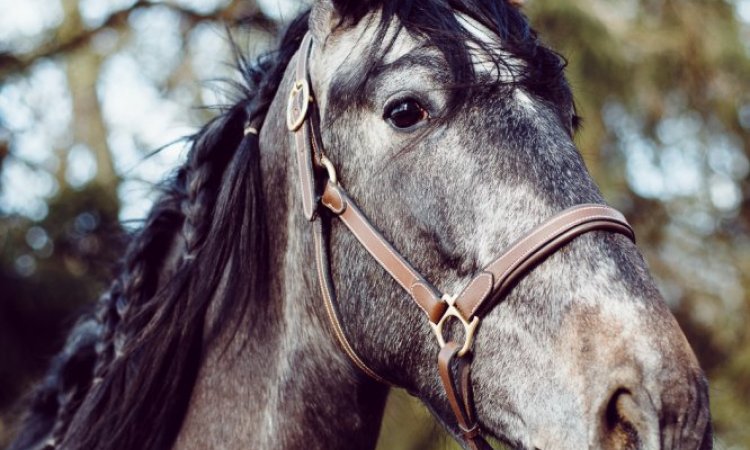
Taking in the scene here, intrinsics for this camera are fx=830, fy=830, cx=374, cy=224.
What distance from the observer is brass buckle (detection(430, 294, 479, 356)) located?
1.85 metres

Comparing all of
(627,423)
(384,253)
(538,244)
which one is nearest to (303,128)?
(384,253)

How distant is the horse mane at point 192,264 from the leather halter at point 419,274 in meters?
0.22

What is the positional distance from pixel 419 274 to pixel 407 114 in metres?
0.39

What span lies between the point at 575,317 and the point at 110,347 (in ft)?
4.78

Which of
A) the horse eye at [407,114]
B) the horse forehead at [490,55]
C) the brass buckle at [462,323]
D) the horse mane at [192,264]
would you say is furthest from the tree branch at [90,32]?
the brass buckle at [462,323]

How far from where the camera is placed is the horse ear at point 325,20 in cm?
226

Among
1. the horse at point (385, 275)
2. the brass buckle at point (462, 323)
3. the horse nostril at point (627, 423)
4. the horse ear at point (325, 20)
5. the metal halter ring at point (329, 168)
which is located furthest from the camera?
the horse ear at point (325, 20)

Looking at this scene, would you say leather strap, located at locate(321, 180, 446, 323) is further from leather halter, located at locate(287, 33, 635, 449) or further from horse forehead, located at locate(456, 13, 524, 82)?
horse forehead, located at locate(456, 13, 524, 82)

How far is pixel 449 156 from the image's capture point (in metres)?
1.94

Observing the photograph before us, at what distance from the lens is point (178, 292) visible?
2381 mm

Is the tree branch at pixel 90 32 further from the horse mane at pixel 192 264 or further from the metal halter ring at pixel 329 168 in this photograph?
the metal halter ring at pixel 329 168

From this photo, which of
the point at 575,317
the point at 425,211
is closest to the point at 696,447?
the point at 575,317

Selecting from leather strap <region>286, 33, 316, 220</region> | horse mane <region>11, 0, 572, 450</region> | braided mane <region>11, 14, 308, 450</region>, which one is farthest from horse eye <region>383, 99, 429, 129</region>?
braided mane <region>11, 14, 308, 450</region>

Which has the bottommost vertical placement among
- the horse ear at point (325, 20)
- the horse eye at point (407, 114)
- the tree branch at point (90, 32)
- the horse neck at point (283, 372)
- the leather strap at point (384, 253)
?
the tree branch at point (90, 32)
